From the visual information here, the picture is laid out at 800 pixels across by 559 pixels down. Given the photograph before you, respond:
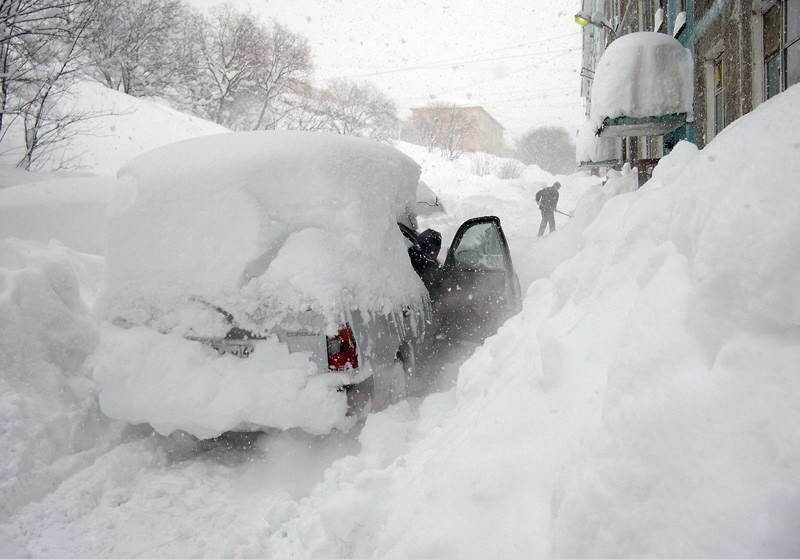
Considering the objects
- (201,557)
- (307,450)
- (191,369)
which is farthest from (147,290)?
(201,557)

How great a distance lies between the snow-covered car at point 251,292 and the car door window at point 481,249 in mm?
1415

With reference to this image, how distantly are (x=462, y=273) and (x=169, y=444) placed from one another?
2.90m

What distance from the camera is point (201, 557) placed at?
2.28m

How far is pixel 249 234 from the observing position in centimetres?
314

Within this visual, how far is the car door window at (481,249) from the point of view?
16.3ft

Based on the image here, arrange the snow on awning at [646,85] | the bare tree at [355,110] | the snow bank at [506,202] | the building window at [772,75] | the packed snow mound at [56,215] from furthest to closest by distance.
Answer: the bare tree at [355,110] → the snow bank at [506,202] → the snow on awning at [646,85] → the packed snow mound at [56,215] → the building window at [772,75]

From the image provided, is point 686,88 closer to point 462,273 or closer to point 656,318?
point 462,273

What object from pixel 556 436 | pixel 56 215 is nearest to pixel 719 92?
pixel 556 436

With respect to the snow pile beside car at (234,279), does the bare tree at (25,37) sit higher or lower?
higher

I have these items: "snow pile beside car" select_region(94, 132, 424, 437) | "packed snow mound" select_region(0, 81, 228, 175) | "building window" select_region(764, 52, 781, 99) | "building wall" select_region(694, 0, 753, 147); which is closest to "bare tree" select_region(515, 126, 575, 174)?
"packed snow mound" select_region(0, 81, 228, 175)

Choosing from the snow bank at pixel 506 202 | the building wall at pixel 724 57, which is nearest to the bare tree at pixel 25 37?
the snow bank at pixel 506 202

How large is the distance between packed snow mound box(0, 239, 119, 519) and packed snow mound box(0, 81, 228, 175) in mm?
8666

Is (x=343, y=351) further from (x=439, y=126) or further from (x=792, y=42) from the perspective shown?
(x=439, y=126)

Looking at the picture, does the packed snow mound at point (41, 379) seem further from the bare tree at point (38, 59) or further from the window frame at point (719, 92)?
the window frame at point (719, 92)
